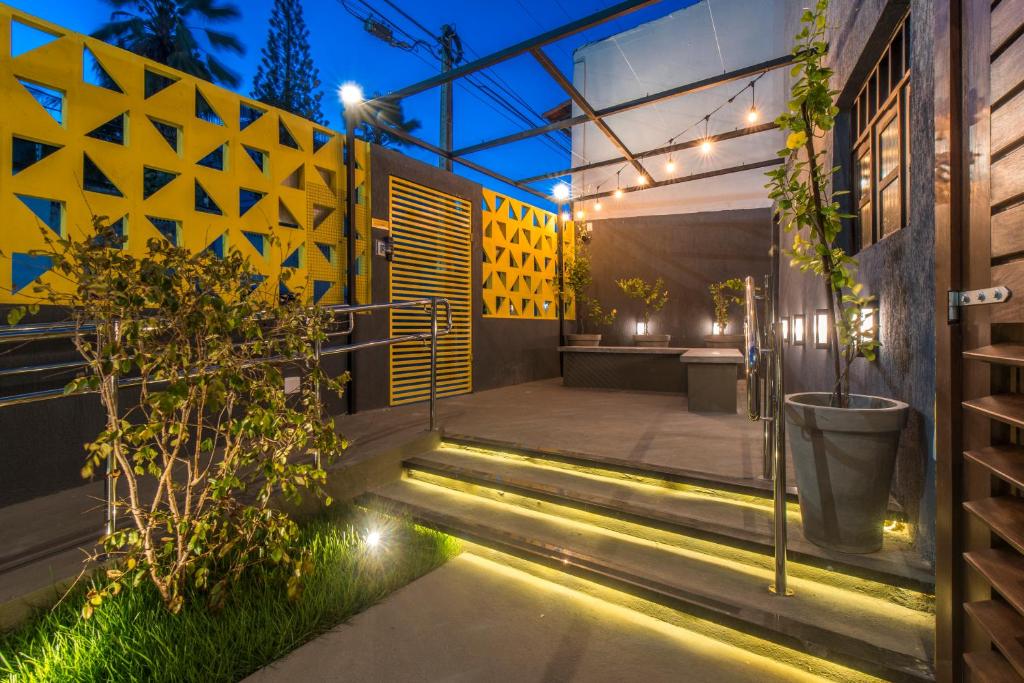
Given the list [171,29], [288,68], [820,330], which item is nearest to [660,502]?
[820,330]

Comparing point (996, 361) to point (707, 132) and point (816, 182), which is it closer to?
point (816, 182)

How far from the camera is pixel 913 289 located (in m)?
2.03

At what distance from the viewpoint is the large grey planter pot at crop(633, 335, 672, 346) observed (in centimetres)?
820

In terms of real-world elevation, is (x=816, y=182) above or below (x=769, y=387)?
above

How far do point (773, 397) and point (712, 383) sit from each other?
2901mm

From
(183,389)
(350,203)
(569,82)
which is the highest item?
(569,82)

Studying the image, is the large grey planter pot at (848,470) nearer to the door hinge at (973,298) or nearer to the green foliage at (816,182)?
the green foliage at (816,182)

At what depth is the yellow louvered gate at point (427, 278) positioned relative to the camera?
5.26 meters

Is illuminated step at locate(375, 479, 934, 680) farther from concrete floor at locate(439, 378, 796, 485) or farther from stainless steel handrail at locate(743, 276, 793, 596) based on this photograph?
concrete floor at locate(439, 378, 796, 485)

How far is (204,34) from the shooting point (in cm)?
1086

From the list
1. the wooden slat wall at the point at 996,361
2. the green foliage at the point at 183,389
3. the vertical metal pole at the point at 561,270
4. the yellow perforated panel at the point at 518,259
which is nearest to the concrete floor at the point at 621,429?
the wooden slat wall at the point at 996,361

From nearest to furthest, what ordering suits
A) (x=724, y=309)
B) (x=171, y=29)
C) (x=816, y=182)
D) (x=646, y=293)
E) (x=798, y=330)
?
(x=816, y=182)
(x=798, y=330)
(x=724, y=309)
(x=646, y=293)
(x=171, y=29)

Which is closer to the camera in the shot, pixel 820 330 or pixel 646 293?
pixel 820 330

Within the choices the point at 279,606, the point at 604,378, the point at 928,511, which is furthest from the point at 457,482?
the point at 604,378
